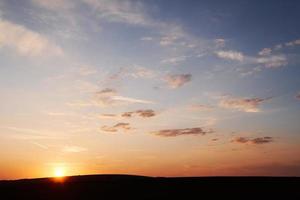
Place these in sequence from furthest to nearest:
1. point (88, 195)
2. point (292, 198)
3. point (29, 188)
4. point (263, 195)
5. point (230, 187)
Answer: point (29, 188) → point (230, 187) → point (88, 195) → point (263, 195) → point (292, 198)

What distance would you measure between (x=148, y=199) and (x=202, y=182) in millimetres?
12694

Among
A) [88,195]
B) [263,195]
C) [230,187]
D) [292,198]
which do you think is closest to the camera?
[292,198]

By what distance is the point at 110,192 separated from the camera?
3884cm

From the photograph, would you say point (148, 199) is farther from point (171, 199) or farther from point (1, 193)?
point (1, 193)

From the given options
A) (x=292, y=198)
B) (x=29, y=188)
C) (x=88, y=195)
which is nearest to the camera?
(x=292, y=198)

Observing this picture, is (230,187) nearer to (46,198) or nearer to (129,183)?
(129,183)

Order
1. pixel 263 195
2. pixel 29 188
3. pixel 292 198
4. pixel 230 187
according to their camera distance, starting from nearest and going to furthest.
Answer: pixel 292 198
pixel 263 195
pixel 230 187
pixel 29 188

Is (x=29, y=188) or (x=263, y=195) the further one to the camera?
(x=29, y=188)

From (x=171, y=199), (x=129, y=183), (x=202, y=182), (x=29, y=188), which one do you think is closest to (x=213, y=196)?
(x=171, y=199)

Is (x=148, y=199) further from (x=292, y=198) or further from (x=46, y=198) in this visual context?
(x=292, y=198)

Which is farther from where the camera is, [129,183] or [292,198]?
[129,183]

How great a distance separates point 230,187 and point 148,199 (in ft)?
34.3

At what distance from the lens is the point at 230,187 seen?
3981 cm

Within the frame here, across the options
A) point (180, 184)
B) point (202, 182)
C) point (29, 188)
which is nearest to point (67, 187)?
point (29, 188)
